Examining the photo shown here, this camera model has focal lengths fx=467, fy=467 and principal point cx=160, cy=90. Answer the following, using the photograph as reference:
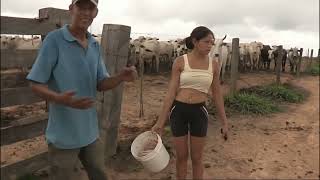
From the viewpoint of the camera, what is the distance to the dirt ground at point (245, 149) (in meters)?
6.04

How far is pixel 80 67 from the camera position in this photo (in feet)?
11.0

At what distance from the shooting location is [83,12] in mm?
3260

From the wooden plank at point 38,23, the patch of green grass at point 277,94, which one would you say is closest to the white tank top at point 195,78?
the wooden plank at point 38,23

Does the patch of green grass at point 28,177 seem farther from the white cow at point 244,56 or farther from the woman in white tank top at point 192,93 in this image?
the white cow at point 244,56

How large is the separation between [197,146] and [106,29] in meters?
1.93

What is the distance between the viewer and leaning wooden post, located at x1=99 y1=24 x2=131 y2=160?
568 centimetres

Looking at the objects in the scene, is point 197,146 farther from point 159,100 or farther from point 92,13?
point 159,100

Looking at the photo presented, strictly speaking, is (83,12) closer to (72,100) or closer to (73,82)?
(73,82)

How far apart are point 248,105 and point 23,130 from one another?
6638 millimetres

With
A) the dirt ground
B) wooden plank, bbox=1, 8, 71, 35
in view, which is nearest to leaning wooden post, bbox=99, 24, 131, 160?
the dirt ground

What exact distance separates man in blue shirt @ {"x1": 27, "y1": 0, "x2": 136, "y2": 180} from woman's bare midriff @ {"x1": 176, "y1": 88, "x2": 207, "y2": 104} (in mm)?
1312

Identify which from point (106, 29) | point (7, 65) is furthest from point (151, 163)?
point (106, 29)

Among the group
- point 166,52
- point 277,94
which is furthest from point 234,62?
point 166,52

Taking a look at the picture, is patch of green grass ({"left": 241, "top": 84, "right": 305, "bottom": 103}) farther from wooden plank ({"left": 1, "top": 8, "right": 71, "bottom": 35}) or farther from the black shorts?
wooden plank ({"left": 1, "top": 8, "right": 71, "bottom": 35})
